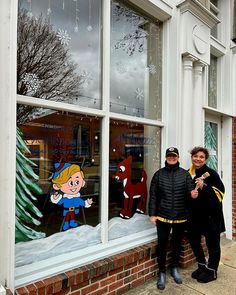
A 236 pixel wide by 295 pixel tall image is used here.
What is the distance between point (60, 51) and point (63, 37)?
15 cm

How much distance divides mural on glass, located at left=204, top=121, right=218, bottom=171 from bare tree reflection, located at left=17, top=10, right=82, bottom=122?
266 centimetres

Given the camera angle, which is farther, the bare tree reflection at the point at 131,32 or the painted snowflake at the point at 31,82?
the bare tree reflection at the point at 131,32

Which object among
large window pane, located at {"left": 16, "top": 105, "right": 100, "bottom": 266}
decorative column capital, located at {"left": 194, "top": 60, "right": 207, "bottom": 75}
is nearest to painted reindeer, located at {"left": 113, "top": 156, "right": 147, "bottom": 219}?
large window pane, located at {"left": 16, "top": 105, "right": 100, "bottom": 266}

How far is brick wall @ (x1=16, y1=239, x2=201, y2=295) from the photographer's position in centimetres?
216

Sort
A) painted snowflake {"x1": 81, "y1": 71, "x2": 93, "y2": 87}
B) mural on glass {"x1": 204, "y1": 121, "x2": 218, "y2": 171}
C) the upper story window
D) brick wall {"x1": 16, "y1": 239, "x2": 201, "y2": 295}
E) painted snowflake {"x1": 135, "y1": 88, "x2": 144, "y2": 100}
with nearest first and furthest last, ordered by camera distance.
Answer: brick wall {"x1": 16, "y1": 239, "x2": 201, "y2": 295} < painted snowflake {"x1": 81, "y1": 71, "x2": 93, "y2": 87} < painted snowflake {"x1": 135, "y1": 88, "x2": 144, "y2": 100} < mural on glass {"x1": 204, "y1": 121, "x2": 218, "y2": 171} < the upper story window

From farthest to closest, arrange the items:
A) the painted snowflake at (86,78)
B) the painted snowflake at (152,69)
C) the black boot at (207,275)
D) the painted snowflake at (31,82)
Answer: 1. the painted snowflake at (152,69)
2. the black boot at (207,275)
3. the painted snowflake at (86,78)
4. the painted snowflake at (31,82)

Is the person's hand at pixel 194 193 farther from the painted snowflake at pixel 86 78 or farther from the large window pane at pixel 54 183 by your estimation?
the painted snowflake at pixel 86 78

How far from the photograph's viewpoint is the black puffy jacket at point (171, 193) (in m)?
2.90

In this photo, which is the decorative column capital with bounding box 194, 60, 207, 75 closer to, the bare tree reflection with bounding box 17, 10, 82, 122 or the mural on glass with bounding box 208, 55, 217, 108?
the mural on glass with bounding box 208, 55, 217, 108

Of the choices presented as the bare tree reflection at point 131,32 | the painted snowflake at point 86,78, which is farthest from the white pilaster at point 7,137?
the bare tree reflection at point 131,32

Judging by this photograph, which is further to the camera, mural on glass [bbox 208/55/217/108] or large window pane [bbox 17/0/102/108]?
mural on glass [bbox 208/55/217/108]

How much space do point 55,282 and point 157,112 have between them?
7.75 feet

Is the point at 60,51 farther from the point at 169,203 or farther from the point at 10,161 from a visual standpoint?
the point at 169,203

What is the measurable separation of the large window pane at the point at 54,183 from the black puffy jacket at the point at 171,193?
685mm
